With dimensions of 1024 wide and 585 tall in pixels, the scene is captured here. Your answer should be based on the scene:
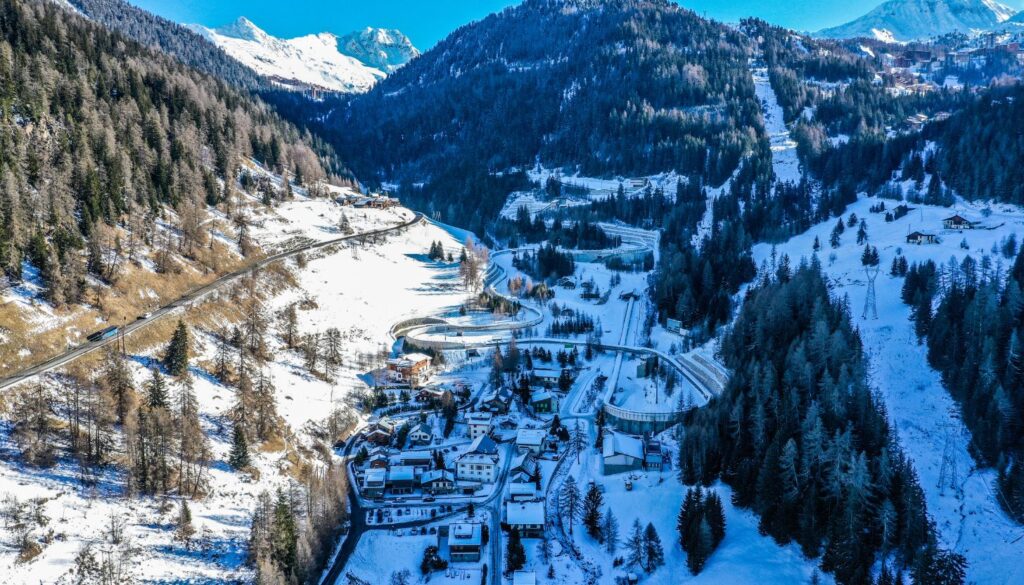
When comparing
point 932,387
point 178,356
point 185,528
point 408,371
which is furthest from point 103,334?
point 932,387

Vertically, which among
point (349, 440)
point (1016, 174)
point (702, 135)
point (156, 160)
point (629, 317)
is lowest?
point (349, 440)

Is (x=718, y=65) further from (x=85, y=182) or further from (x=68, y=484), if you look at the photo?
(x=68, y=484)

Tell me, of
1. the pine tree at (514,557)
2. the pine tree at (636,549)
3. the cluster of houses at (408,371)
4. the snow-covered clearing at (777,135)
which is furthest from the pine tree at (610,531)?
the snow-covered clearing at (777,135)

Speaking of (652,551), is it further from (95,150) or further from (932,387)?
(95,150)

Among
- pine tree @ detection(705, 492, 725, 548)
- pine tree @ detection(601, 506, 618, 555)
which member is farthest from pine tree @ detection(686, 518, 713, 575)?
pine tree @ detection(601, 506, 618, 555)

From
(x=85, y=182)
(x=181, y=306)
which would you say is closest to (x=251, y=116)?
(x=85, y=182)

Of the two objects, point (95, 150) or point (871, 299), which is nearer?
point (871, 299)

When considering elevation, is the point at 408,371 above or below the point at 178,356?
below
